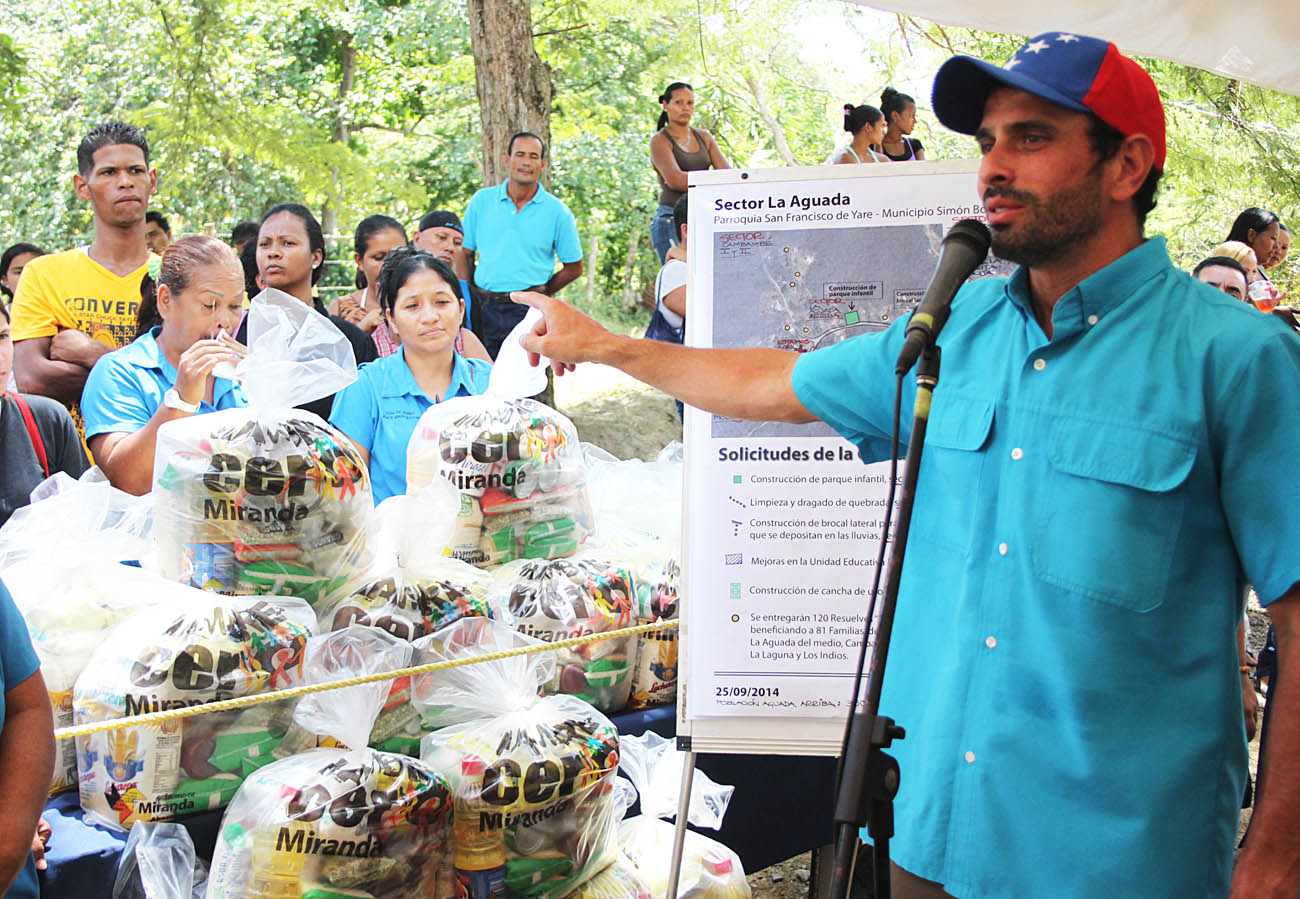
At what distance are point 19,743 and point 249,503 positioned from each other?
2.70 ft

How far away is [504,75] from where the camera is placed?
813 cm

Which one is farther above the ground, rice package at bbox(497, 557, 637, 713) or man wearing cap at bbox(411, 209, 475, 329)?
man wearing cap at bbox(411, 209, 475, 329)

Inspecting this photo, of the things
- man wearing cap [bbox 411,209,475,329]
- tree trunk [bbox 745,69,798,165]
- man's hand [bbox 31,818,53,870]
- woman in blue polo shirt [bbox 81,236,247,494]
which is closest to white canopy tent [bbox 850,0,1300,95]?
woman in blue polo shirt [bbox 81,236,247,494]

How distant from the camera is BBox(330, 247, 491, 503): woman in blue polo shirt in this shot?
378cm

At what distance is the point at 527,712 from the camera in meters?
2.68

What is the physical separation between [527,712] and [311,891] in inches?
24.9

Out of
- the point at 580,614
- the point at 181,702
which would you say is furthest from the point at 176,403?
the point at 580,614

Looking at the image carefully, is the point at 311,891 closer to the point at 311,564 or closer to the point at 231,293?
the point at 311,564

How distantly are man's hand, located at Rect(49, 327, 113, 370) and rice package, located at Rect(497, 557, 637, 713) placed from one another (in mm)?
2316

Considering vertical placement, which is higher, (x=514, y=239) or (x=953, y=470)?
(x=514, y=239)

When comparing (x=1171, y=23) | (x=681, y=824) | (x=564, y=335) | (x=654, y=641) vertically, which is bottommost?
(x=681, y=824)

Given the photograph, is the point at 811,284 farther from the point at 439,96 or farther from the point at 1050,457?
the point at 439,96

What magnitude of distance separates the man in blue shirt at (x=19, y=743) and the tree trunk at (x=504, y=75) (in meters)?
6.69

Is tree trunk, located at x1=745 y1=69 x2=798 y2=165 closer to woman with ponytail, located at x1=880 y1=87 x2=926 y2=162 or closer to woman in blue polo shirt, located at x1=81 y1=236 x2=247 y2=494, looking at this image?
woman with ponytail, located at x1=880 y1=87 x2=926 y2=162
